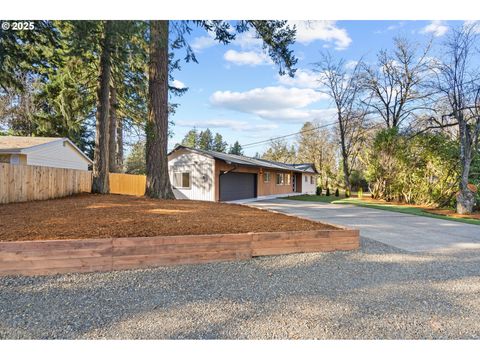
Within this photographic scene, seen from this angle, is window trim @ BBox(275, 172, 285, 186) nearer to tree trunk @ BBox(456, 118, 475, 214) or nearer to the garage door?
the garage door

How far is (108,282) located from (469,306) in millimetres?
3862

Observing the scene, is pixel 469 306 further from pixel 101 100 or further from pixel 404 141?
pixel 404 141

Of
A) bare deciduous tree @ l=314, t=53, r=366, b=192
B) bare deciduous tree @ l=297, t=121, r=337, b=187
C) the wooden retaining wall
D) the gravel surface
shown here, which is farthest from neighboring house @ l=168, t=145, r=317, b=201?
bare deciduous tree @ l=297, t=121, r=337, b=187

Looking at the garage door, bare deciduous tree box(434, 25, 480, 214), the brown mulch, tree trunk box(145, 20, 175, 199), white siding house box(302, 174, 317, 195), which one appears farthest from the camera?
white siding house box(302, 174, 317, 195)

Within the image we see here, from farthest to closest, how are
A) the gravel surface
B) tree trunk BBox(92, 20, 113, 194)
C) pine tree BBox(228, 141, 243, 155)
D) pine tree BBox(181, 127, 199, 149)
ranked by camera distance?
1. pine tree BBox(181, 127, 199, 149)
2. pine tree BBox(228, 141, 243, 155)
3. tree trunk BBox(92, 20, 113, 194)
4. the gravel surface

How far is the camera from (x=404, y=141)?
48.5 feet

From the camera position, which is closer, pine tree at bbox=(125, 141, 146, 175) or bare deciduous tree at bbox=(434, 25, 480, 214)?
bare deciduous tree at bbox=(434, 25, 480, 214)

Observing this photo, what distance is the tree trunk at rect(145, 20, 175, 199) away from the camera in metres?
8.04

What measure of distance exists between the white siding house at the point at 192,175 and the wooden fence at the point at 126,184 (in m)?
2.97

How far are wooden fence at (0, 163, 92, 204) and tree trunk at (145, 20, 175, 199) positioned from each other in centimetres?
472

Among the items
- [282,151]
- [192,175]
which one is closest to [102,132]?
[192,175]

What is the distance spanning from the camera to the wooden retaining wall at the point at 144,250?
3.02 m

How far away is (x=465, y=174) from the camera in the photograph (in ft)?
34.9
